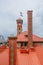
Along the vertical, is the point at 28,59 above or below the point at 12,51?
below

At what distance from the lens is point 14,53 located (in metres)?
14.4

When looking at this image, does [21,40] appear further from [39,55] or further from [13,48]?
[13,48]

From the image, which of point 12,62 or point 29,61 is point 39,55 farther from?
point 12,62

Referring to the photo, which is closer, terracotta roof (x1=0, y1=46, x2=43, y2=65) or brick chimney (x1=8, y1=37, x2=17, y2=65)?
brick chimney (x1=8, y1=37, x2=17, y2=65)

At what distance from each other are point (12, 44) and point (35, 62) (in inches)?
118

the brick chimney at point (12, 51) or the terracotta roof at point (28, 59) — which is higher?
the brick chimney at point (12, 51)

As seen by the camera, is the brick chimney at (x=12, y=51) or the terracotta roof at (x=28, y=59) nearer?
the brick chimney at (x=12, y=51)

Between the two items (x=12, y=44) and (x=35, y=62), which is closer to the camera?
(x=12, y=44)

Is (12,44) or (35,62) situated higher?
(12,44)

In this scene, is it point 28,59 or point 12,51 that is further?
point 28,59

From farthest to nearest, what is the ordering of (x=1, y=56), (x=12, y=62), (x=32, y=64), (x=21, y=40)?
(x=21, y=40)
(x=1, y=56)
(x=32, y=64)
(x=12, y=62)

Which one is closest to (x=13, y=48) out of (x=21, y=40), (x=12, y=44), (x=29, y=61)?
(x=12, y=44)

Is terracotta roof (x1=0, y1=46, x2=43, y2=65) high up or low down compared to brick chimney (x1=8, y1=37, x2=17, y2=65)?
down

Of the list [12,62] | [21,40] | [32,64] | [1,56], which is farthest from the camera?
[21,40]
